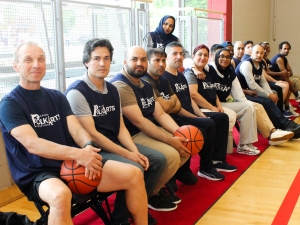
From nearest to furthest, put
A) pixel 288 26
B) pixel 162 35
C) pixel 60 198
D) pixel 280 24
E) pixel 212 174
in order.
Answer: pixel 60 198
pixel 212 174
pixel 162 35
pixel 288 26
pixel 280 24

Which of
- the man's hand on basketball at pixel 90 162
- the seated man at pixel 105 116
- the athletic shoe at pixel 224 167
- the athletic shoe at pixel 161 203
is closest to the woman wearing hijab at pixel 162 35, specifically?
the athletic shoe at pixel 224 167

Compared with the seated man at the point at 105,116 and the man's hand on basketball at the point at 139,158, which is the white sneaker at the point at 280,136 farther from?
the man's hand on basketball at the point at 139,158

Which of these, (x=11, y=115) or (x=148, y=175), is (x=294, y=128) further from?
(x=11, y=115)

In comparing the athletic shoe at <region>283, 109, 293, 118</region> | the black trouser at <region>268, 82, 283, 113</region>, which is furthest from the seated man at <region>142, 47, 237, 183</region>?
the athletic shoe at <region>283, 109, 293, 118</region>

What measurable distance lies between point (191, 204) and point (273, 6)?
9461mm

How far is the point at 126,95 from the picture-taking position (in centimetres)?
315

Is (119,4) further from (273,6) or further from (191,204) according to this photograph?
(273,6)

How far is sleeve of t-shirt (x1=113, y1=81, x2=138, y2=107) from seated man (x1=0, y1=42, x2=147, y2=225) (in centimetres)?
66

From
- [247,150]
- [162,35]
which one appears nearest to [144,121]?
[162,35]

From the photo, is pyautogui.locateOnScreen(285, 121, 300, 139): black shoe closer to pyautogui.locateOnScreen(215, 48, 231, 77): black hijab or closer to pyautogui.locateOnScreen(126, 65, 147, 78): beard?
pyautogui.locateOnScreen(215, 48, 231, 77): black hijab

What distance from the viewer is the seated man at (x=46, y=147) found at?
2.19 m

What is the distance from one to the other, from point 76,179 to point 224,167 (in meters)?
2.25

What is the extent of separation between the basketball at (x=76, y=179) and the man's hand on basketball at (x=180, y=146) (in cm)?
104

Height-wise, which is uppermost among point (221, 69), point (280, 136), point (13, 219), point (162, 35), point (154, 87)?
point (162, 35)
